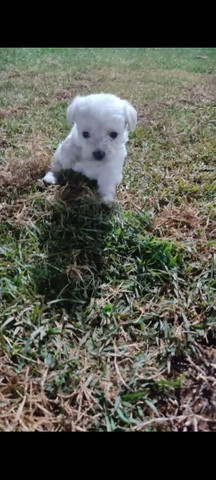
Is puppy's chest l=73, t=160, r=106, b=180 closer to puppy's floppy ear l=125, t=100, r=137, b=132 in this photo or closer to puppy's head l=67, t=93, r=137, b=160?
puppy's head l=67, t=93, r=137, b=160

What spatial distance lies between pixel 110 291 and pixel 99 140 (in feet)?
3.87

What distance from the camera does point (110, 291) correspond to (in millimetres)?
2328

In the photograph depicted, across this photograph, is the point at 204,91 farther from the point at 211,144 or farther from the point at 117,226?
the point at 117,226

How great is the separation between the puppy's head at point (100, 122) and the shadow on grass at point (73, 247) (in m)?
0.34

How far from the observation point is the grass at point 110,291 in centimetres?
177

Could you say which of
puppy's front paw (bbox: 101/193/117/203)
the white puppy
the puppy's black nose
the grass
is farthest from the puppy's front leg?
puppy's front paw (bbox: 101/193/117/203)

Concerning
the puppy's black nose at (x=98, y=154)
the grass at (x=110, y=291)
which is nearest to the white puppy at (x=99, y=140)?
the puppy's black nose at (x=98, y=154)

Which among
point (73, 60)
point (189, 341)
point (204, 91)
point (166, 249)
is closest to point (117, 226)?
point (166, 249)

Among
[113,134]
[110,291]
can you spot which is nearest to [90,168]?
[113,134]

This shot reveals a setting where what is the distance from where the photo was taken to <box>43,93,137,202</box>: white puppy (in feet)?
8.99

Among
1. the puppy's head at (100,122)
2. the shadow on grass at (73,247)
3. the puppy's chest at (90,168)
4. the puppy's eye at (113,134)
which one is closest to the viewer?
the shadow on grass at (73,247)

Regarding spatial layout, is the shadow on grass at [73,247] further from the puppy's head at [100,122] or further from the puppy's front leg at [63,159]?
the puppy's head at [100,122]

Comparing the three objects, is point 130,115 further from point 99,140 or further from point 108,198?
point 108,198

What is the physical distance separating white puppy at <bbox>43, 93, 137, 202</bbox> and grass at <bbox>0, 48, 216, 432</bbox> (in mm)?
132
